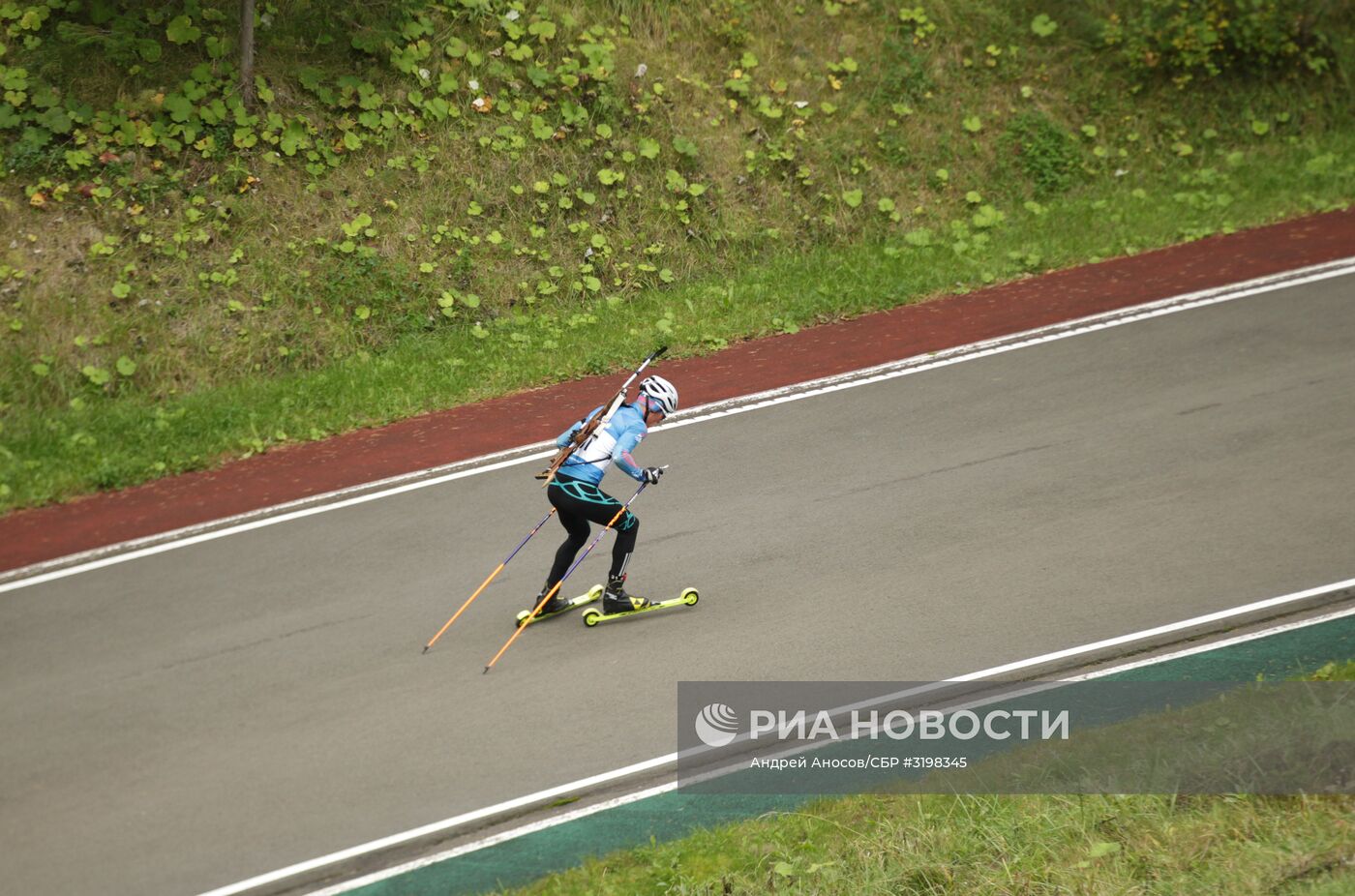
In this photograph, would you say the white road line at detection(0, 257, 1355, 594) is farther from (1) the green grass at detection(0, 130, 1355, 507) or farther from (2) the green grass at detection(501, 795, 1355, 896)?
(2) the green grass at detection(501, 795, 1355, 896)

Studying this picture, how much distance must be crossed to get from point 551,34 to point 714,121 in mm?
2700

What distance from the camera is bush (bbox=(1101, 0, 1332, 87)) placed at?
18.9 m

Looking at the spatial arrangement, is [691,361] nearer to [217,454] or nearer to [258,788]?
[217,454]

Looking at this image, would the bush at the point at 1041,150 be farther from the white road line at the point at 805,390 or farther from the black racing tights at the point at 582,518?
the black racing tights at the point at 582,518

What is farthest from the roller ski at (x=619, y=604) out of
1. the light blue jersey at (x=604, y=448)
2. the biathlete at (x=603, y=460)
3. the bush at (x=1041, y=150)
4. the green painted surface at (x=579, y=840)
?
the bush at (x=1041, y=150)

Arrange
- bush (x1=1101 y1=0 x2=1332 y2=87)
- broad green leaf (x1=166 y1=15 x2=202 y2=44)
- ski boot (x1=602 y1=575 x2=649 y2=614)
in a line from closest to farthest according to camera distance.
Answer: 1. ski boot (x1=602 y1=575 x2=649 y2=614)
2. broad green leaf (x1=166 y1=15 x2=202 y2=44)
3. bush (x1=1101 y1=0 x2=1332 y2=87)

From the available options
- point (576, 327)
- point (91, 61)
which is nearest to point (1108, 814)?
Result: point (576, 327)

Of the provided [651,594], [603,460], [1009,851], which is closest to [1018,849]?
[1009,851]

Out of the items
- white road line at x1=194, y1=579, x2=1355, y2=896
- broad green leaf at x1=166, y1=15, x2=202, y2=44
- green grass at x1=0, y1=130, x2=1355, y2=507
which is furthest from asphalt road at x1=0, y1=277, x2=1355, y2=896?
broad green leaf at x1=166, y1=15, x2=202, y2=44

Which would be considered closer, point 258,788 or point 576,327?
point 258,788

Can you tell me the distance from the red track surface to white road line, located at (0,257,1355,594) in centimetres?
16

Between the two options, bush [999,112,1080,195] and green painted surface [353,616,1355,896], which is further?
bush [999,112,1080,195]

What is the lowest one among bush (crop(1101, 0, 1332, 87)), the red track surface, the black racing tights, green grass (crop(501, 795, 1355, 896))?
green grass (crop(501, 795, 1355, 896))

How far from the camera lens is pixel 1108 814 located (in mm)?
7777
